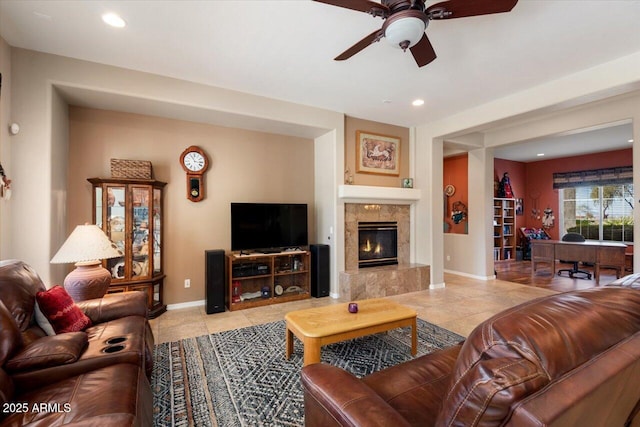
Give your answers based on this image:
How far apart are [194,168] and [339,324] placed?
9.65 feet

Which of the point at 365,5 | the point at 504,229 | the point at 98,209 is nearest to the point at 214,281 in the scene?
the point at 98,209

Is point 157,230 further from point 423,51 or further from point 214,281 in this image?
point 423,51

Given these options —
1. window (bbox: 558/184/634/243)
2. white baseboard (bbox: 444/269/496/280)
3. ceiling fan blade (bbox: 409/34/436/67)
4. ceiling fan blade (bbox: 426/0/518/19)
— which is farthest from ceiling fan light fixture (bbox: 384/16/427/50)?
window (bbox: 558/184/634/243)

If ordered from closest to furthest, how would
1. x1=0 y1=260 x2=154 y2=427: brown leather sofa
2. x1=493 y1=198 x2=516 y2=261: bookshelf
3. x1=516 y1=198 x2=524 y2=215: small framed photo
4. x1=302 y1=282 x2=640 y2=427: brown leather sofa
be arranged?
x1=302 y1=282 x2=640 y2=427: brown leather sofa < x1=0 y1=260 x2=154 y2=427: brown leather sofa < x1=493 y1=198 x2=516 y2=261: bookshelf < x1=516 y1=198 x2=524 y2=215: small framed photo

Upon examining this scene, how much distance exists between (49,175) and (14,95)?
765 mm

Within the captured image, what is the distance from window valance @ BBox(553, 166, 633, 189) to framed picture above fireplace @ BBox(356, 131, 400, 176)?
5942 millimetres

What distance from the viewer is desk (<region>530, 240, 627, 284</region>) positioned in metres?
5.03

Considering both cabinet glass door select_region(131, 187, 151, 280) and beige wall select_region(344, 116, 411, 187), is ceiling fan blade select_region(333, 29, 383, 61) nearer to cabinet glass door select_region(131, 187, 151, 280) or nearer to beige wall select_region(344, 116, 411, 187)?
beige wall select_region(344, 116, 411, 187)

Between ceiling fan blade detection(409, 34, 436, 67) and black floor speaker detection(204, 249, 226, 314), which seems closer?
ceiling fan blade detection(409, 34, 436, 67)

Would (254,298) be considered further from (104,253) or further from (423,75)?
(423,75)

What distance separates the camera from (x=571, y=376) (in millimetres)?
714

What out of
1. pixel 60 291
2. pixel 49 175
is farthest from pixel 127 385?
pixel 49 175

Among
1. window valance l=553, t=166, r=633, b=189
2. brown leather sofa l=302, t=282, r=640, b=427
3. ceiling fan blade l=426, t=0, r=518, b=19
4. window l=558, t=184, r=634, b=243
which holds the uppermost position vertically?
ceiling fan blade l=426, t=0, r=518, b=19

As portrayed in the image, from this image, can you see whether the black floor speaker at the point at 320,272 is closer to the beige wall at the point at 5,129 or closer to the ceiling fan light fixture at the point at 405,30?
the ceiling fan light fixture at the point at 405,30
